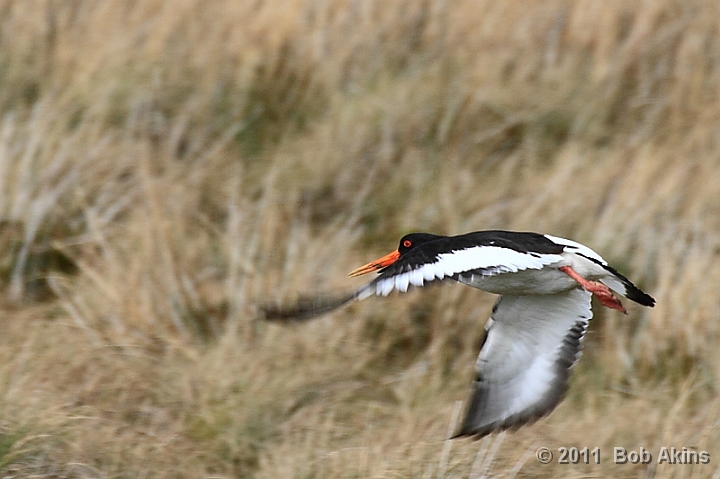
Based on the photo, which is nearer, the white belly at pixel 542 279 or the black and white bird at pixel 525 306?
the black and white bird at pixel 525 306

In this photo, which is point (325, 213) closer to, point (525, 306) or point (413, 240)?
point (413, 240)

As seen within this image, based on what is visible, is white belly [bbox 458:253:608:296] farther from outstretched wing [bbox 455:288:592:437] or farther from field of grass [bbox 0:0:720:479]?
field of grass [bbox 0:0:720:479]

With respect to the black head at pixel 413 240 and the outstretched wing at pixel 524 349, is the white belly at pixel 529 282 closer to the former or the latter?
the outstretched wing at pixel 524 349

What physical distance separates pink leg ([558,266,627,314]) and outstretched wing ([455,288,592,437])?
0.31 m

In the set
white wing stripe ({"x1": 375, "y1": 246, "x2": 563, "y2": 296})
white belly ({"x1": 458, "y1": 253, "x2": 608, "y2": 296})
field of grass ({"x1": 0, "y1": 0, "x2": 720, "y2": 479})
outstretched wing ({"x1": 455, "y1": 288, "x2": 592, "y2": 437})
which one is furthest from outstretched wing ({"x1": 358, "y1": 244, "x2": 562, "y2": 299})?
field of grass ({"x1": 0, "y1": 0, "x2": 720, "y2": 479})

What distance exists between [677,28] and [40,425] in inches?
194

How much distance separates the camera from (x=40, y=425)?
4543 mm

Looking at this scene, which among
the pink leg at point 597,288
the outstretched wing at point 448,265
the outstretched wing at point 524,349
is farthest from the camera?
the outstretched wing at point 524,349

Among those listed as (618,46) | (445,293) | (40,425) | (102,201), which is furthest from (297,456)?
(618,46)

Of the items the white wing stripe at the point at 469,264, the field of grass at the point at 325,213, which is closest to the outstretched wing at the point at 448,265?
the white wing stripe at the point at 469,264

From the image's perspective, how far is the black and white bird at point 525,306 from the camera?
4223 millimetres

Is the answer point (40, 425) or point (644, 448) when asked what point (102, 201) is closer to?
point (40, 425)

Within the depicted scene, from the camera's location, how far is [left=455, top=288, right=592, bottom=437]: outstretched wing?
4.77 m

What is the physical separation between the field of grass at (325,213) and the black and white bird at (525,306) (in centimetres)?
23
